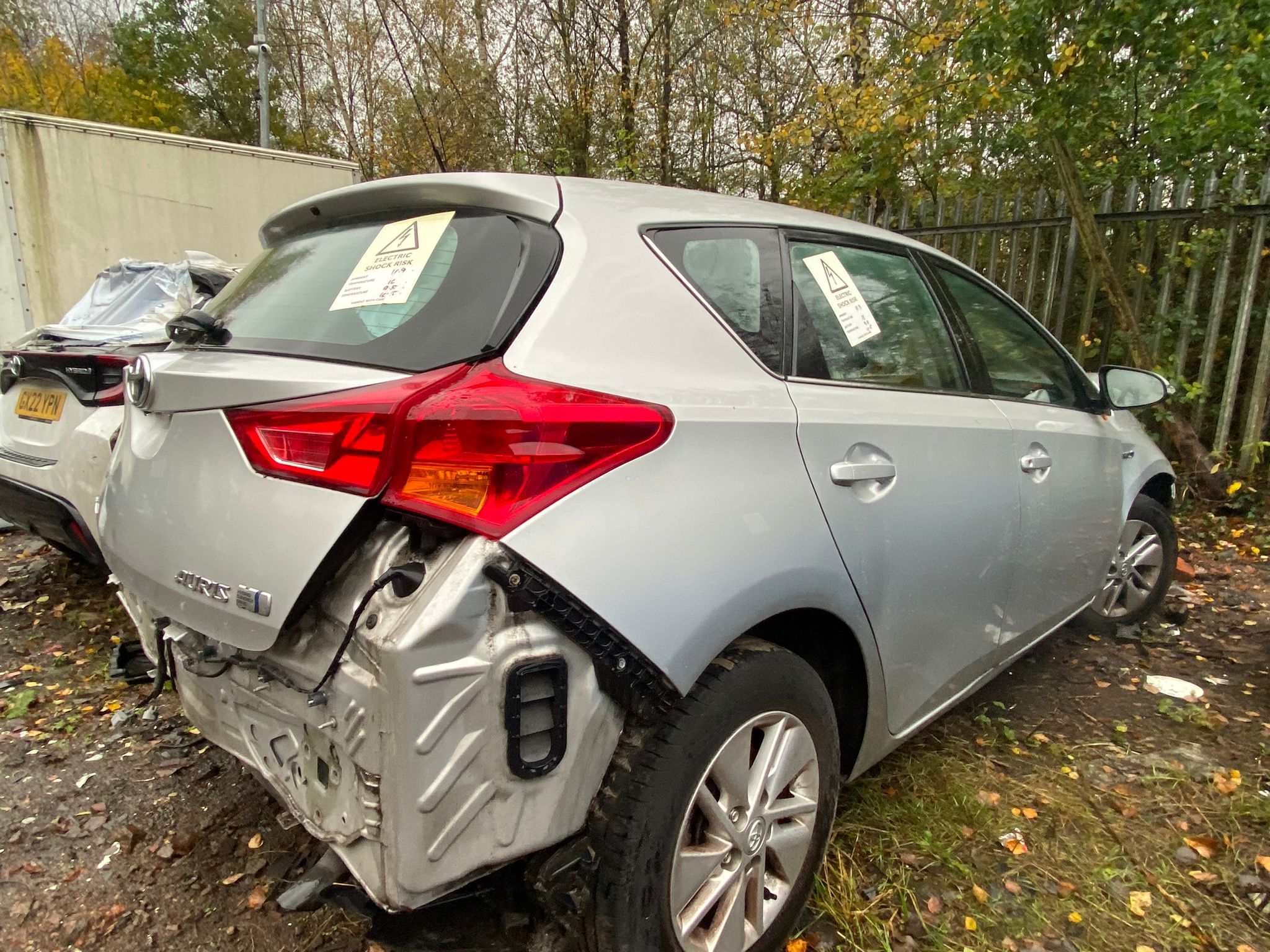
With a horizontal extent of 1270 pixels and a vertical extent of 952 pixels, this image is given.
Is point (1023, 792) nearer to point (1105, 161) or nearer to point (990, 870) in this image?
point (990, 870)

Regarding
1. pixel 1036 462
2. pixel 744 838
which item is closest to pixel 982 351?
pixel 1036 462

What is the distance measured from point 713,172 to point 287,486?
11.7 meters

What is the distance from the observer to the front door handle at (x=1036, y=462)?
2471 millimetres

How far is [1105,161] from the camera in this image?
19.3ft

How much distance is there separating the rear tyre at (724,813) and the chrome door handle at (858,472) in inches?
16.1

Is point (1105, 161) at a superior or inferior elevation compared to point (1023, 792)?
superior

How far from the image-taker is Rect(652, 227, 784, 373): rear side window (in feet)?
5.73

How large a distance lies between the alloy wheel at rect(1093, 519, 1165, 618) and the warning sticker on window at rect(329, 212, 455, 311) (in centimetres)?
304

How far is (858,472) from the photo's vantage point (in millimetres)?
1836

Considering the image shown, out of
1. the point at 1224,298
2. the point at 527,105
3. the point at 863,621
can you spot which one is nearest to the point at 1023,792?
the point at 863,621

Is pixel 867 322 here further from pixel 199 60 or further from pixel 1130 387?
pixel 199 60

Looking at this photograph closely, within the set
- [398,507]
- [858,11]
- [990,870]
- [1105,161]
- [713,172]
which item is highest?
[858,11]

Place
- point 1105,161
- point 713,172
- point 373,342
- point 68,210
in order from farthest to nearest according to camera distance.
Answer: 1. point 713,172
2. point 1105,161
3. point 68,210
4. point 373,342

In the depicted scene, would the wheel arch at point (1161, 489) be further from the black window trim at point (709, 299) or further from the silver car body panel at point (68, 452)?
the silver car body panel at point (68, 452)
